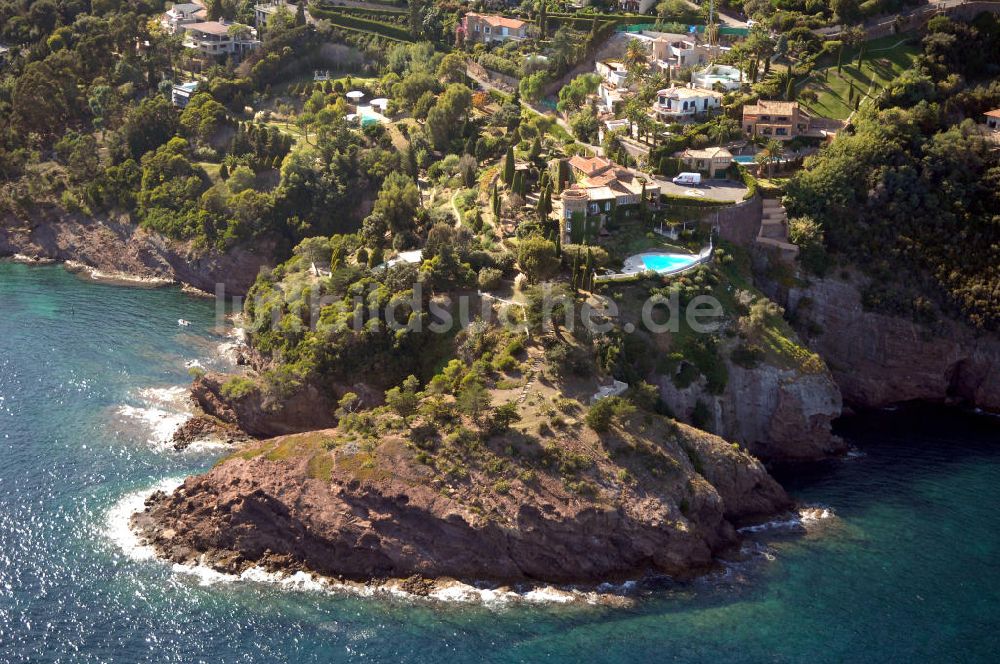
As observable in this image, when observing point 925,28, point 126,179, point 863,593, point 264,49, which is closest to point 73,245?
point 126,179

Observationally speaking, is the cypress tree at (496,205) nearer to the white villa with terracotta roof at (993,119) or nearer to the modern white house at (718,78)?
the modern white house at (718,78)

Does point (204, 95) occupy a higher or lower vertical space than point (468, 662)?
A: higher

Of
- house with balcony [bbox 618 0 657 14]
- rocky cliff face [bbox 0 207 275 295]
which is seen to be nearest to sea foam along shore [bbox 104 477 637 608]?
rocky cliff face [bbox 0 207 275 295]

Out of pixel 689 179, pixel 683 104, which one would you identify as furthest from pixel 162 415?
pixel 683 104

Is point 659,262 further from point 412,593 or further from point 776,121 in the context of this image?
point 412,593

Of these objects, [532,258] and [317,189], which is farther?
[317,189]

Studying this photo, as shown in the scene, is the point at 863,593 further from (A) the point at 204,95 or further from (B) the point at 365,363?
(A) the point at 204,95
